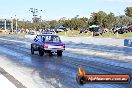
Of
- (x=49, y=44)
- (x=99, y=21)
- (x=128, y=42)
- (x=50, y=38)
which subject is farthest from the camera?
(x=99, y=21)

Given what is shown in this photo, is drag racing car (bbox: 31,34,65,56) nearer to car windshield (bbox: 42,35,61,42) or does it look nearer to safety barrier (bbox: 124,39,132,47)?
car windshield (bbox: 42,35,61,42)

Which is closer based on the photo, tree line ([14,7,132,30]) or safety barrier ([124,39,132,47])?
safety barrier ([124,39,132,47])

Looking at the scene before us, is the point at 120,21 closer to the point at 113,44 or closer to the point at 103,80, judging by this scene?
the point at 113,44

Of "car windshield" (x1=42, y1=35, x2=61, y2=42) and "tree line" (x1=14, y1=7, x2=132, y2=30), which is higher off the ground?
"tree line" (x1=14, y1=7, x2=132, y2=30)

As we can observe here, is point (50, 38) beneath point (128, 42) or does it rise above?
above

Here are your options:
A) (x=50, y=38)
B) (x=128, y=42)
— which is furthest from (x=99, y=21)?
(x=50, y=38)

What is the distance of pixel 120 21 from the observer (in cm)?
12938

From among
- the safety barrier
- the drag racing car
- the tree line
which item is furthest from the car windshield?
the tree line

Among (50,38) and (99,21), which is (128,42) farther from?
(99,21)

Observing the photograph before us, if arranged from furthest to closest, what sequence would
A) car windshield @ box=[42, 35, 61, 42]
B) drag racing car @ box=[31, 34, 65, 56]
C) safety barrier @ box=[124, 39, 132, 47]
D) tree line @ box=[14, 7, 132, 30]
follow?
tree line @ box=[14, 7, 132, 30], safety barrier @ box=[124, 39, 132, 47], car windshield @ box=[42, 35, 61, 42], drag racing car @ box=[31, 34, 65, 56]

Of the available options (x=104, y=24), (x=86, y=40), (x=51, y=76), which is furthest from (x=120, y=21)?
(x=51, y=76)

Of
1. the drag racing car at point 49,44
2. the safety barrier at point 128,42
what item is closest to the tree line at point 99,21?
the safety barrier at point 128,42

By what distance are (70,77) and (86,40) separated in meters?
37.7

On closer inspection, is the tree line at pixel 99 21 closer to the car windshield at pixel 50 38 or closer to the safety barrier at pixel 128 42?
the safety barrier at pixel 128 42
